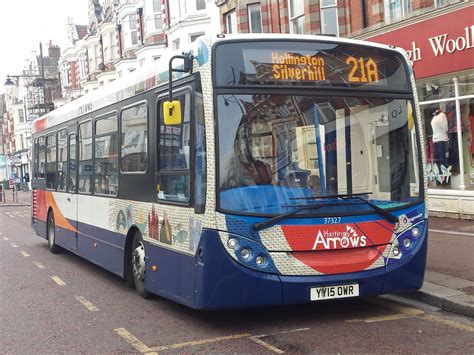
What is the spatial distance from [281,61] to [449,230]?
6.92m

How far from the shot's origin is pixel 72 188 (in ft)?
33.9

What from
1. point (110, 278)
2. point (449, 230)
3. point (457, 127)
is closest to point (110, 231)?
point (110, 278)

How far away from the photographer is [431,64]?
520 inches

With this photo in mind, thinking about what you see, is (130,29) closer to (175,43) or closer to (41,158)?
(175,43)

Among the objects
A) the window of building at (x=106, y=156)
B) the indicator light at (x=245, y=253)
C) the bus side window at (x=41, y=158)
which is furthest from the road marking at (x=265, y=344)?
the bus side window at (x=41, y=158)

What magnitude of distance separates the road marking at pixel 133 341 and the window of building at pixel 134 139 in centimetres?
194

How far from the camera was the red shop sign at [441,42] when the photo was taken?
12.1 metres

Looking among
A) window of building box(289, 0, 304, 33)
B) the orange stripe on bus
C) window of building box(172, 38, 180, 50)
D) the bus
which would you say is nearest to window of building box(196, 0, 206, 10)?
window of building box(172, 38, 180, 50)

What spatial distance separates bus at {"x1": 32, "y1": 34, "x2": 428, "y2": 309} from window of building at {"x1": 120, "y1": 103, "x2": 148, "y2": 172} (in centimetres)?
23

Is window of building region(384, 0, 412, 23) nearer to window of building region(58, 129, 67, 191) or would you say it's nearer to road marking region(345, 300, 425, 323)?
window of building region(58, 129, 67, 191)

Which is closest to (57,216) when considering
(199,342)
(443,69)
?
(199,342)

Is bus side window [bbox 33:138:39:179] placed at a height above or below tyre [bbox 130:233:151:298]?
A: above

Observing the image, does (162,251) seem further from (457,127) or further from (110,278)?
(457,127)

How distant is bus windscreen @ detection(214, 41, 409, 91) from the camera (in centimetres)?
546
